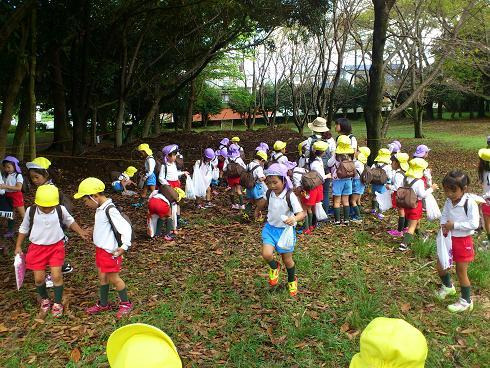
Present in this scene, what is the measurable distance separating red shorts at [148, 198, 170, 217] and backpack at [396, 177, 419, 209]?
3.93 metres

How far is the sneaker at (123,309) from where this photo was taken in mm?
5129

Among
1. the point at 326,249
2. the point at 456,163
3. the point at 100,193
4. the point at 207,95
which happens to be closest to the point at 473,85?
the point at 456,163

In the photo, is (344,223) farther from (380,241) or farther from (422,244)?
(422,244)

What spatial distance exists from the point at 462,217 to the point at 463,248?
36 centimetres

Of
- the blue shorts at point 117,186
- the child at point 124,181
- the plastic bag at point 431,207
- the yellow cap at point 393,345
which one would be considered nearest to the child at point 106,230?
the yellow cap at point 393,345

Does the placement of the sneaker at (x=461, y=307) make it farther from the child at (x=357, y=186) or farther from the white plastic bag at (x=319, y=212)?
the child at (x=357, y=186)

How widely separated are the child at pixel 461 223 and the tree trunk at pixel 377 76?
7429 millimetres

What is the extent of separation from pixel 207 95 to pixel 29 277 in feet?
94.8

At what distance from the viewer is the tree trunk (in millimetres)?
11923

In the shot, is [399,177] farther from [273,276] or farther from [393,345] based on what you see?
[393,345]

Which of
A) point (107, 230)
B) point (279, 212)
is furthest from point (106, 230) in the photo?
point (279, 212)

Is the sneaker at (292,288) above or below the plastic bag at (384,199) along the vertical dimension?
below

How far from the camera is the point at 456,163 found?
15.9 metres

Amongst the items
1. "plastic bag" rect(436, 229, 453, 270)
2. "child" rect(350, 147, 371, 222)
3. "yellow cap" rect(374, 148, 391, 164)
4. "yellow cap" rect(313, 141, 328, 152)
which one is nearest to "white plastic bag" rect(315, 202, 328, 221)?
"child" rect(350, 147, 371, 222)
